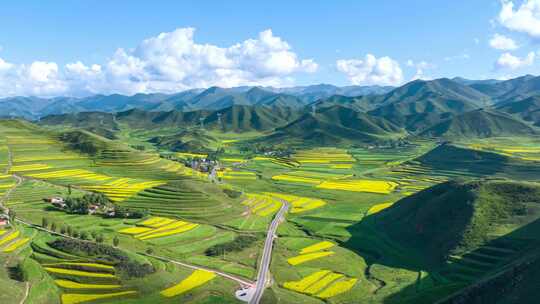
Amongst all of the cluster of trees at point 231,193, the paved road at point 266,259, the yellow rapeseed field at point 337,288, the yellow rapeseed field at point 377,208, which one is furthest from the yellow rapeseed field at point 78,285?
the yellow rapeseed field at point 377,208

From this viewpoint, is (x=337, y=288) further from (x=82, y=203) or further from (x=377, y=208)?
(x=82, y=203)

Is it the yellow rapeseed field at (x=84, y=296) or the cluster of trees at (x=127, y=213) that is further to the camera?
the cluster of trees at (x=127, y=213)

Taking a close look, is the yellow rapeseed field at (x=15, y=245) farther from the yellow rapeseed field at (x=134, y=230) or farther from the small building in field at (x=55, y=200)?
the small building in field at (x=55, y=200)

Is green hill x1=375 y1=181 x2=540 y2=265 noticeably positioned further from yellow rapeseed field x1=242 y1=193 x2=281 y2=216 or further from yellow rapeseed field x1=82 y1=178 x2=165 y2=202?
yellow rapeseed field x1=82 y1=178 x2=165 y2=202

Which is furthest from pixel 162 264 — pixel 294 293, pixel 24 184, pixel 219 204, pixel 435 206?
pixel 24 184

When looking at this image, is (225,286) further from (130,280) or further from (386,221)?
(386,221)

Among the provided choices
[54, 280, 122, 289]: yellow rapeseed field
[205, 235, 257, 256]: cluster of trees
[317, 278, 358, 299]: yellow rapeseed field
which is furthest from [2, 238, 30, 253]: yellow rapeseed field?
[317, 278, 358, 299]: yellow rapeseed field
